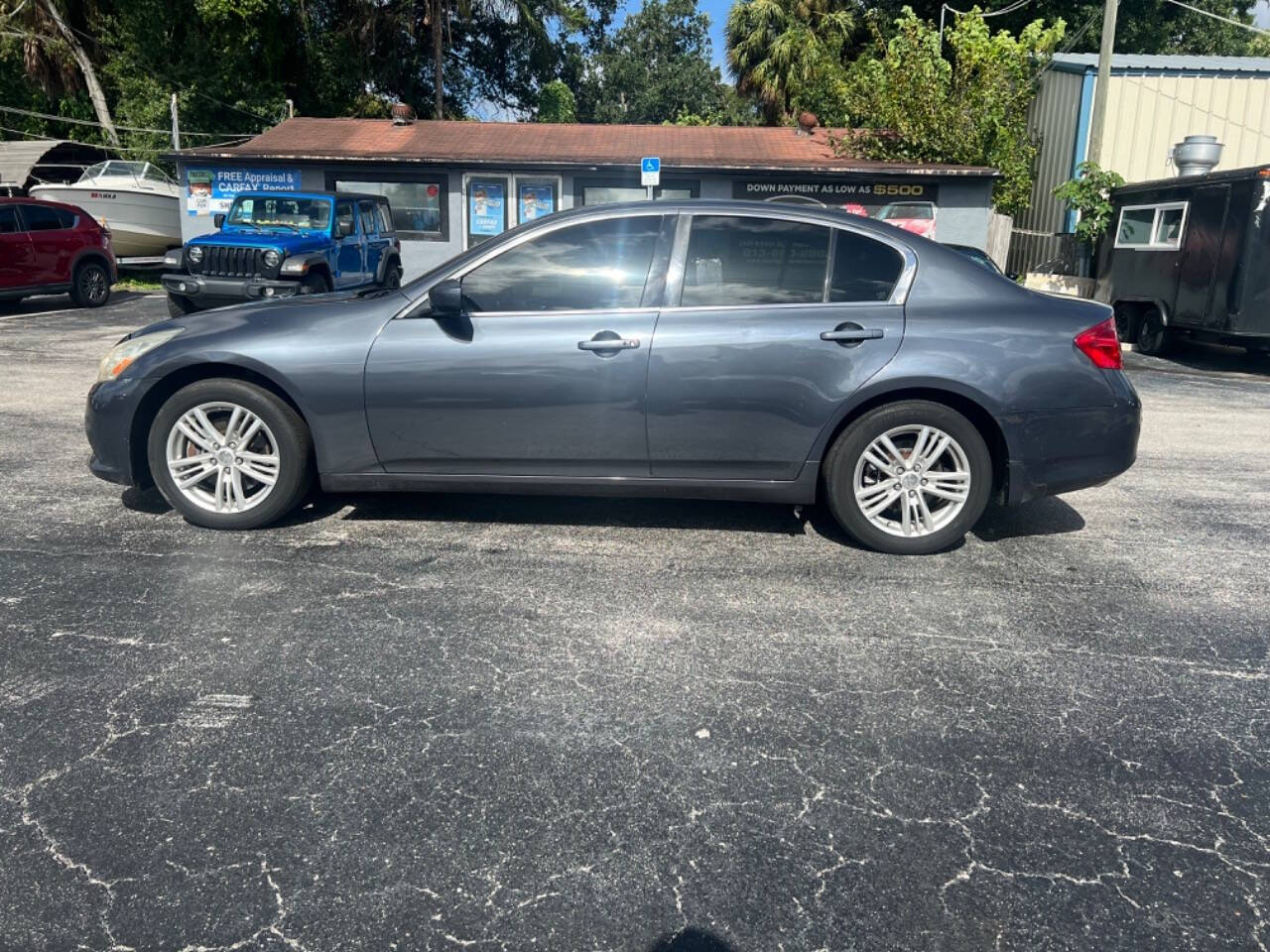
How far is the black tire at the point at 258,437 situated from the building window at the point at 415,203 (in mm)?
17141

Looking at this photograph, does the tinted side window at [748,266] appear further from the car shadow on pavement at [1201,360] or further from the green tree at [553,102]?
the green tree at [553,102]

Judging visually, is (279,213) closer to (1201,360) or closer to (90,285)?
(90,285)

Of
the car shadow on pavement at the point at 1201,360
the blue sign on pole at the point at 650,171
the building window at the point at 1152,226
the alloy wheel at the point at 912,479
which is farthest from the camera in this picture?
the blue sign on pole at the point at 650,171

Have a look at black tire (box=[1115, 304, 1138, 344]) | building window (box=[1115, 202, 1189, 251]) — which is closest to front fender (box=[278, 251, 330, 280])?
black tire (box=[1115, 304, 1138, 344])

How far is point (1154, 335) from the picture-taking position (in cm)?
1447

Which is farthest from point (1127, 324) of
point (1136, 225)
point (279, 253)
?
point (279, 253)

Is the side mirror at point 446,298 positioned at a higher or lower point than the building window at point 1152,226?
lower

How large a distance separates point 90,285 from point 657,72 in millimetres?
50599

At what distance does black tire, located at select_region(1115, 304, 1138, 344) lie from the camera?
15.2 meters

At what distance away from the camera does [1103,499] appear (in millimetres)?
6133

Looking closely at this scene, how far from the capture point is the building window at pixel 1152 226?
1402 centimetres

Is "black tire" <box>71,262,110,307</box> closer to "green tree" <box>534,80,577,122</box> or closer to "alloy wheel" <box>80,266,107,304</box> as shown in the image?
"alloy wheel" <box>80,266,107,304</box>

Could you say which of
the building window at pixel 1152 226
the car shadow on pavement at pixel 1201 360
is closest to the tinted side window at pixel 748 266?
the car shadow on pavement at pixel 1201 360

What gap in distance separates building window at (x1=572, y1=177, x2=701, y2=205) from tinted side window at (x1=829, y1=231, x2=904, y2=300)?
16673 millimetres
